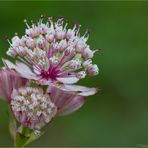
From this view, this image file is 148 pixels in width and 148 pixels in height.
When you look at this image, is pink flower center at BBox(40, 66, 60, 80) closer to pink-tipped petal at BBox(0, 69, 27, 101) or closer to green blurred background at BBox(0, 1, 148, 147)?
pink-tipped petal at BBox(0, 69, 27, 101)

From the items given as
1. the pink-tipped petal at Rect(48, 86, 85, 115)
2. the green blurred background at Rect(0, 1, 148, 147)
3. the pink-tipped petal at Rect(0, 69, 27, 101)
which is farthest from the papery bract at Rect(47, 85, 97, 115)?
the green blurred background at Rect(0, 1, 148, 147)

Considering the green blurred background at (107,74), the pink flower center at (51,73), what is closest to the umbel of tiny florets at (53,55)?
the pink flower center at (51,73)

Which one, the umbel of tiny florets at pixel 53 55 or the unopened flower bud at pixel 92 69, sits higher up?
the umbel of tiny florets at pixel 53 55

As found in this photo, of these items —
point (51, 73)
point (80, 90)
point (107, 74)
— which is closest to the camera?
point (80, 90)

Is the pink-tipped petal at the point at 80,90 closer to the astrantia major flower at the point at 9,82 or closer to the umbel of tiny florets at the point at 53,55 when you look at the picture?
the umbel of tiny florets at the point at 53,55

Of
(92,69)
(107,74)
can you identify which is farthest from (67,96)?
(107,74)

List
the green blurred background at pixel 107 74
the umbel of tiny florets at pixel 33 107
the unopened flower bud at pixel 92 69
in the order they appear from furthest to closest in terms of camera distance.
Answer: the green blurred background at pixel 107 74 < the unopened flower bud at pixel 92 69 < the umbel of tiny florets at pixel 33 107

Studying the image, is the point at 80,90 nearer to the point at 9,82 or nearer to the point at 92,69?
the point at 92,69
